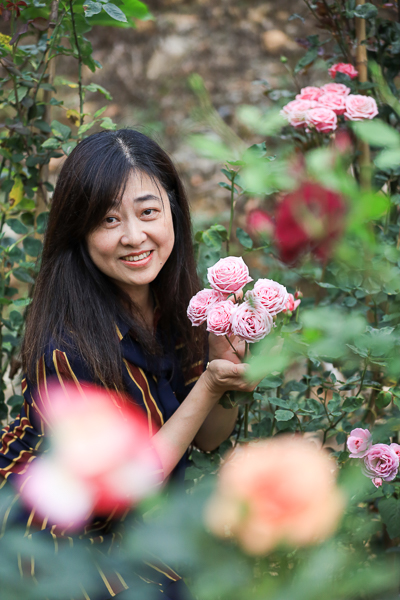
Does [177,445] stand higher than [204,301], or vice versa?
[204,301]

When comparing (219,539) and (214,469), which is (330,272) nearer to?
(214,469)

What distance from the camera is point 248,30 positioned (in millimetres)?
3545

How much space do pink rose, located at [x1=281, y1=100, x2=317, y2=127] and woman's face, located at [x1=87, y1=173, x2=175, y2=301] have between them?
412mm

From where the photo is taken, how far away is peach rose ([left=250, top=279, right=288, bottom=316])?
969 mm

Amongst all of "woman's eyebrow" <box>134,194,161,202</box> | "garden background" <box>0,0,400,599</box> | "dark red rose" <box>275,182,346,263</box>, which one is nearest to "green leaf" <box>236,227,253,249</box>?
"garden background" <box>0,0,400,599</box>

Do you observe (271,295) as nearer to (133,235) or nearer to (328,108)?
(133,235)

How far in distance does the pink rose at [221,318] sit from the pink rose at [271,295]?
5 cm

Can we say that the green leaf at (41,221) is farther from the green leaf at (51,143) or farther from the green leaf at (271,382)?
the green leaf at (271,382)

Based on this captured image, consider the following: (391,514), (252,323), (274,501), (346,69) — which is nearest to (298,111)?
(346,69)

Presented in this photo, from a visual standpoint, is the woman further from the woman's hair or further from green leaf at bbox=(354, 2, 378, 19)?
green leaf at bbox=(354, 2, 378, 19)

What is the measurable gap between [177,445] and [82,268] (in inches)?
17.8

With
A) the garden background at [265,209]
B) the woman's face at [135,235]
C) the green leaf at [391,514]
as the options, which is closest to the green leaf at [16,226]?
the garden background at [265,209]

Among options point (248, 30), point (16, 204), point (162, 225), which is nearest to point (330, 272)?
point (162, 225)

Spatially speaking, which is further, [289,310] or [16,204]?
[16,204]
